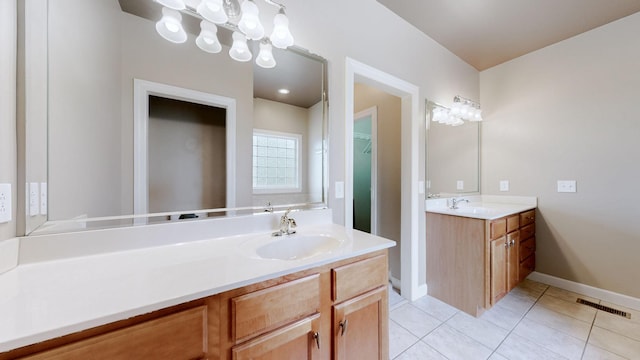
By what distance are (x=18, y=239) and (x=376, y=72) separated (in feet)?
6.85

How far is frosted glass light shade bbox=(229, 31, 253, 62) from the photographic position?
118cm

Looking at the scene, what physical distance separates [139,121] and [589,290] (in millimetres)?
3729

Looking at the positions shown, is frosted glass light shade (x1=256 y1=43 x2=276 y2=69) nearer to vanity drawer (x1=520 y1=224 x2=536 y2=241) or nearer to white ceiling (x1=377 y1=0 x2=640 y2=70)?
white ceiling (x1=377 y1=0 x2=640 y2=70)

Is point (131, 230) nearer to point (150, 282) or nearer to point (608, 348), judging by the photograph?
point (150, 282)

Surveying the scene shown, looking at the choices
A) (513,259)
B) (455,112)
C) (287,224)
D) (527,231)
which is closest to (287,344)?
(287,224)

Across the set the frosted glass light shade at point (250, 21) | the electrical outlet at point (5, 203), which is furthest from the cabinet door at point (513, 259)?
the electrical outlet at point (5, 203)

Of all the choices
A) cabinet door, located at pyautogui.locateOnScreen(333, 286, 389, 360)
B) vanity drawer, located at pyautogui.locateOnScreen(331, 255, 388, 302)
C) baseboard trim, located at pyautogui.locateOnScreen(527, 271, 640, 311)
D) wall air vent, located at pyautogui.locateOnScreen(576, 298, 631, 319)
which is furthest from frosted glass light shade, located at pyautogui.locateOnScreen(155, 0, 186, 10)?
baseboard trim, located at pyautogui.locateOnScreen(527, 271, 640, 311)

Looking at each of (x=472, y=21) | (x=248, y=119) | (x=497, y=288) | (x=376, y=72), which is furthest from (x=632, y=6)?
(x=248, y=119)

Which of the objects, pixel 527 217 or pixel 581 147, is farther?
pixel 527 217

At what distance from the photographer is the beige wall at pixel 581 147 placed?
1.91 m

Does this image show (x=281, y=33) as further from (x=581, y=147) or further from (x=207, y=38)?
(x=581, y=147)

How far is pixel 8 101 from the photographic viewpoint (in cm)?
72

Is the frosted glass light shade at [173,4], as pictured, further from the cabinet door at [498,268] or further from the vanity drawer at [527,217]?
the vanity drawer at [527,217]

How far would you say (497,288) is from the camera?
1.82m
